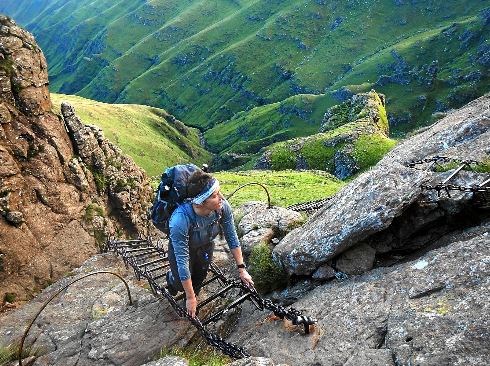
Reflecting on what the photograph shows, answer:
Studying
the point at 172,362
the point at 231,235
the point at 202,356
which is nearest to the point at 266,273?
the point at 231,235

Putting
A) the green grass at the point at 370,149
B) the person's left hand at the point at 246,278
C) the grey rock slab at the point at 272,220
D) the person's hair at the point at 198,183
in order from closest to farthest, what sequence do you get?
the person's hair at the point at 198,183
the person's left hand at the point at 246,278
the grey rock slab at the point at 272,220
the green grass at the point at 370,149

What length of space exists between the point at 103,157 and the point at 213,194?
51.1ft

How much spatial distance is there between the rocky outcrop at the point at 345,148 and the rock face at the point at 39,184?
2526 inches

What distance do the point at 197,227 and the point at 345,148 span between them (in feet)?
265

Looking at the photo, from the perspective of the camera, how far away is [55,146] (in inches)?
795

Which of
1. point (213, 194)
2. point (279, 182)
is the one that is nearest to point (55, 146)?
point (213, 194)

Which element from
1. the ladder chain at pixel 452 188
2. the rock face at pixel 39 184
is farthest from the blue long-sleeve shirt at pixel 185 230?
the rock face at pixel 39 184

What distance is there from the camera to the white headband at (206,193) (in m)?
9.72

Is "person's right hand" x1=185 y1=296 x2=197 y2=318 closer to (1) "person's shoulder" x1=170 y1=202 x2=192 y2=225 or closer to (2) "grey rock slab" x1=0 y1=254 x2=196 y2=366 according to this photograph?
(2) "grey rock slab" x1=0 y1=254 x2=196 y2=366

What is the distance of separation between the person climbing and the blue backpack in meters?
0.26

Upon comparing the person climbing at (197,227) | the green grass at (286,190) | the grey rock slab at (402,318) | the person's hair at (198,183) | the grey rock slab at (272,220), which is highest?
the person's hair at (198,183)

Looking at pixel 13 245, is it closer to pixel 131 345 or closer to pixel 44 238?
pixel 44 238

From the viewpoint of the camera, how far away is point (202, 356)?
9.73m

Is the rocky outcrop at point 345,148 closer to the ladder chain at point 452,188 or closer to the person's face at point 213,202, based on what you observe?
the ladder chain at point 452,188
